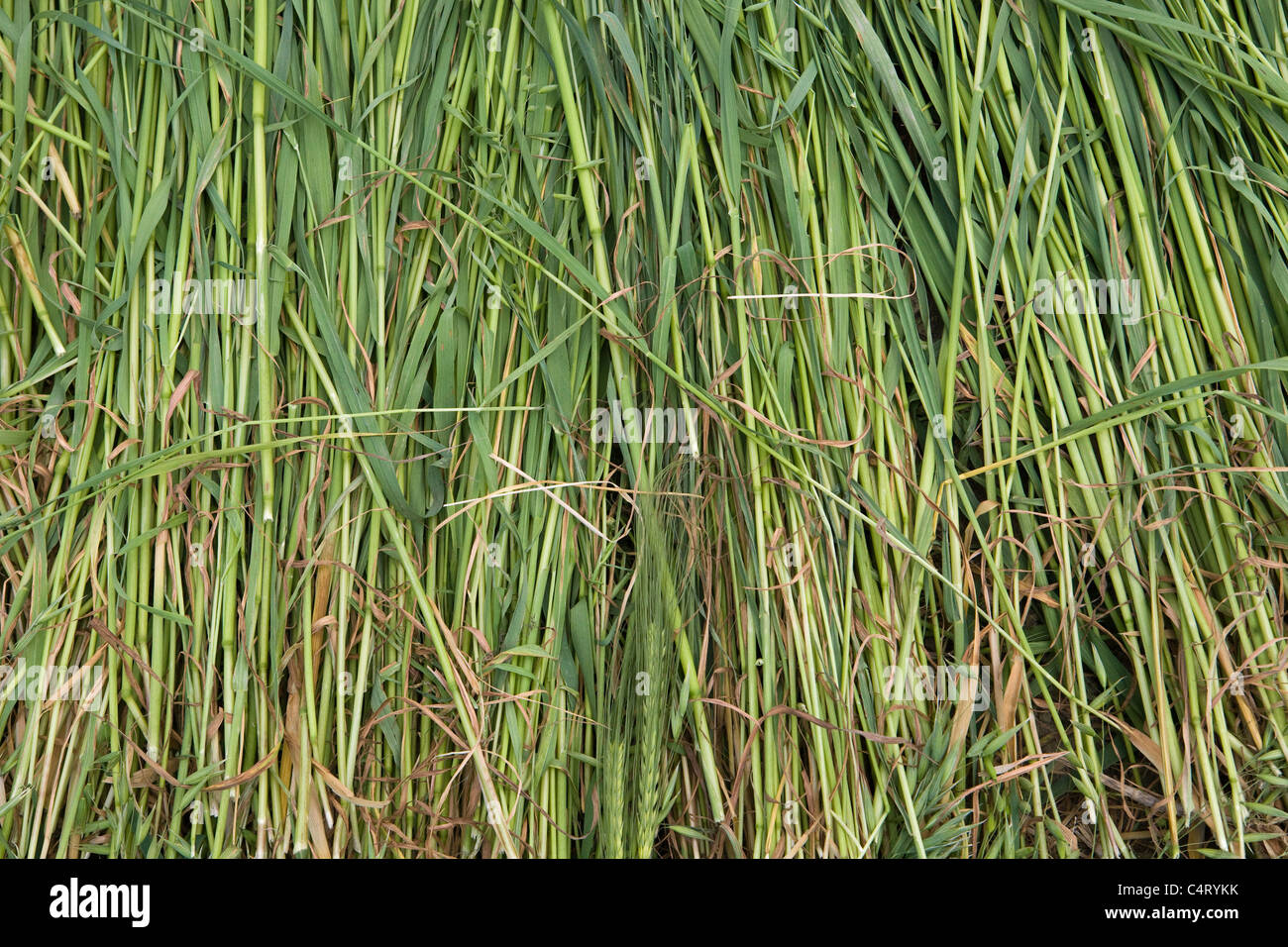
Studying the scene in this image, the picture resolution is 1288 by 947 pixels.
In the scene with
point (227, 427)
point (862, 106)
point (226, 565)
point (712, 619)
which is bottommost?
point (712, 619)

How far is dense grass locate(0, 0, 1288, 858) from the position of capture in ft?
2.28

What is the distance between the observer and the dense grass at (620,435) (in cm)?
69

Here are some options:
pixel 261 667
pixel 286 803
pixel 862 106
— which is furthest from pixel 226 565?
pixel 862 106

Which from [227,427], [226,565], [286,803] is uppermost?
[227,427]

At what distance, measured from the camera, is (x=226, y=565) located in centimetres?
70

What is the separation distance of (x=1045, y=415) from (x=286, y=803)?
81cm

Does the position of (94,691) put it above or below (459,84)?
below

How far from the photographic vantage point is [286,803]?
70 centimetres

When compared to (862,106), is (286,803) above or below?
A: below

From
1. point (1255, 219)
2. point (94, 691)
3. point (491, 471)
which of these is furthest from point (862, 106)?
point (94, 691)

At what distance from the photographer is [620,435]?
71cm
